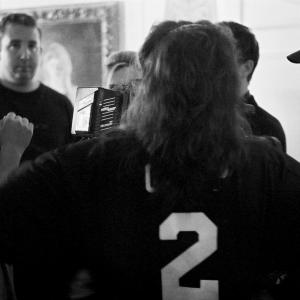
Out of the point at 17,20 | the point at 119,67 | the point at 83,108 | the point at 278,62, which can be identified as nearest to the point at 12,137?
the point at 83,108

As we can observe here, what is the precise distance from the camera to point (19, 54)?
2111mm

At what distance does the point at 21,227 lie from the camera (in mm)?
927

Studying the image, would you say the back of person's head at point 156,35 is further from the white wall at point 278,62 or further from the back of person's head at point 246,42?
the white wall at point 278,62

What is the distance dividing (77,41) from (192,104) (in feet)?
6.63

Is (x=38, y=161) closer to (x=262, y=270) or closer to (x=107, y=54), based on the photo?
(x=262, y=270)

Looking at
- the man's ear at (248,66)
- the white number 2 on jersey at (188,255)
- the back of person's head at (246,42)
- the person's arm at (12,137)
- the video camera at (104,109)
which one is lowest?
the white number 2 on jersey at (188,255)

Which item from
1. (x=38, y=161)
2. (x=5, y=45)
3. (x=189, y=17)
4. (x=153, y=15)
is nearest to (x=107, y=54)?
(x=153, y=15)

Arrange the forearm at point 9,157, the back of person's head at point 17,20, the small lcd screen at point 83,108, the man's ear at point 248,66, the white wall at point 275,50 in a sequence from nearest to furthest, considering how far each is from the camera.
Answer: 1. the forearm at point 9,157
2. the small lcd screen at point 83,108
3. the man's ear at point 248,66
4. the back of person's head at point 17,20
5. the white wall at point 275,50

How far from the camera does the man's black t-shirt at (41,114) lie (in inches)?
78.9

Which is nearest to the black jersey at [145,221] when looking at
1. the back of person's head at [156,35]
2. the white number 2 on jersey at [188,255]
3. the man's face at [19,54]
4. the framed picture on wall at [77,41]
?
the white number 2 on jersey at [188,255]

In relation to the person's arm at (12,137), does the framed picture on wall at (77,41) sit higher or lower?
higher

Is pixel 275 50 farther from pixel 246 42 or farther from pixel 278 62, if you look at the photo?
pixel 246 42

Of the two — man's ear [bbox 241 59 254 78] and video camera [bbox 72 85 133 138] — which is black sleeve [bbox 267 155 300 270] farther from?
man's ear [bbox 241 59 254 78]

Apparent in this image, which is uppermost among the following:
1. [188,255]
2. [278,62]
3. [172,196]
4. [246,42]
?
[246,42]
